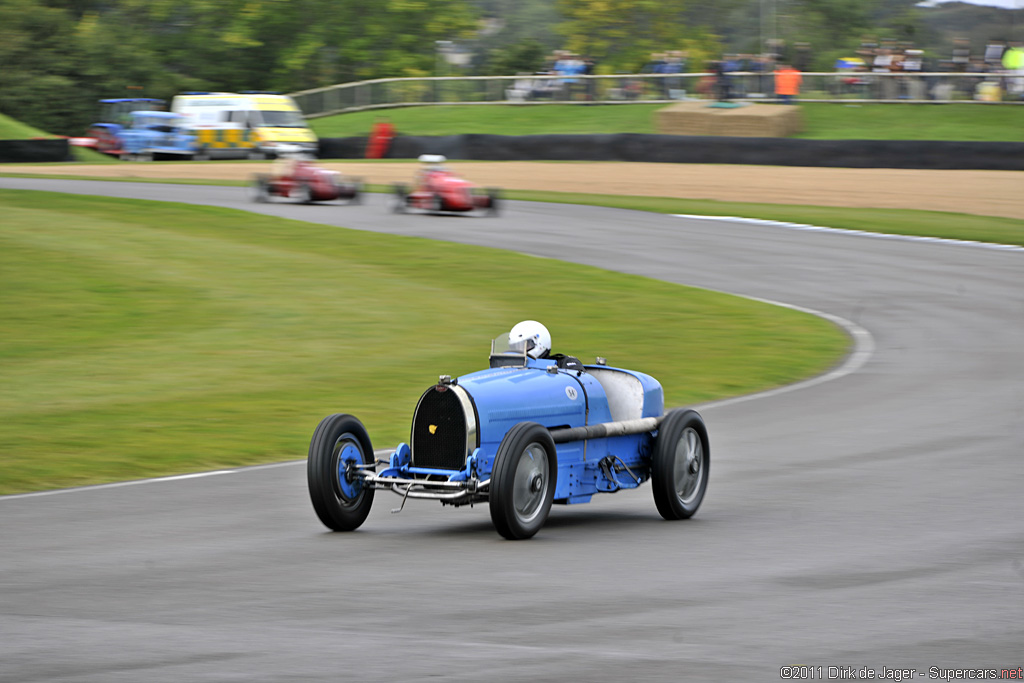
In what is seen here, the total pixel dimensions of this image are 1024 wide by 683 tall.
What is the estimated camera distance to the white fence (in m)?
39.7

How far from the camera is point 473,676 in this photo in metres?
→ 4.95

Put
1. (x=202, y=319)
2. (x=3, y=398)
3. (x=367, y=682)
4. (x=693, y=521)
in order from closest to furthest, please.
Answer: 1. (x=367, y=682)
2. (x=693, y=521)
3. (x=3, y=398)
4. (x=202, y=319)

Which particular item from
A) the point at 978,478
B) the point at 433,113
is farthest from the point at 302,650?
the point at 433,113

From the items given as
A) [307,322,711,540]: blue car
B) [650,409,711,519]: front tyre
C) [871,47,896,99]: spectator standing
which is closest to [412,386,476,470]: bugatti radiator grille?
[307,322,711,540]: blue car

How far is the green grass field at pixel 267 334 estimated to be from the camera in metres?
11.6

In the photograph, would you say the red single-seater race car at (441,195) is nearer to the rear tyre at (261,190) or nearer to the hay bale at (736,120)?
the rear tyre at (261,190)

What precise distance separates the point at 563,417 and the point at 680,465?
2.71 feet

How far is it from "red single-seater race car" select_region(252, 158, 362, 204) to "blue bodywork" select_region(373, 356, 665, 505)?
22.9 metres

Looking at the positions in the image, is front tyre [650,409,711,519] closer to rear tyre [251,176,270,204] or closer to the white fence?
rear tyre [251,176,270,204]

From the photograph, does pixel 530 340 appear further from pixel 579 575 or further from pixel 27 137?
pixel 27 137

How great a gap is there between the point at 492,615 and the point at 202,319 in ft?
42.2

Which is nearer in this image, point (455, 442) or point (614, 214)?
point (455, 442)

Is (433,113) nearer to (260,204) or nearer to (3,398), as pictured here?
(260,204)

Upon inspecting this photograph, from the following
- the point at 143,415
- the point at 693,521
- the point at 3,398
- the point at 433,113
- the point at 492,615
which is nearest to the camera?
the point at 492,615
